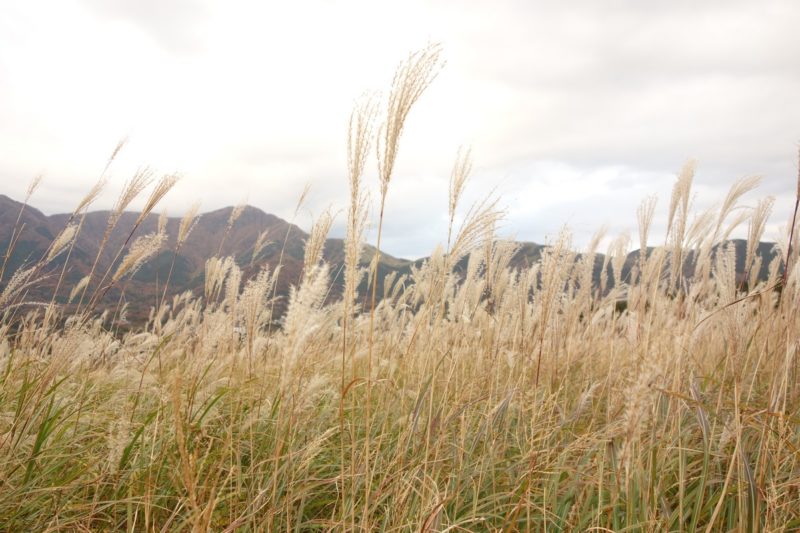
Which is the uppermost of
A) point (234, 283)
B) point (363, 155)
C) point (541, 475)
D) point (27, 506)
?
point (363, 155)

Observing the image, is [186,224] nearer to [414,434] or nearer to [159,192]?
[159,192]

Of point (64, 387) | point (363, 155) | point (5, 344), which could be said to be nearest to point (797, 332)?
point (363, 155)

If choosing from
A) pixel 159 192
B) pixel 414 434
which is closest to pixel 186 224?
pixel 159 192

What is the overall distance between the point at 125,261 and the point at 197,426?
1.17 metres

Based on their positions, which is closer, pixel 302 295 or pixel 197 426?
pixel 302 295

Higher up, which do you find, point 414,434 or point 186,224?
point 186,224

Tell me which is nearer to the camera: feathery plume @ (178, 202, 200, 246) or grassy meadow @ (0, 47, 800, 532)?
grassy meadow @ (0, 47, 800, 532)

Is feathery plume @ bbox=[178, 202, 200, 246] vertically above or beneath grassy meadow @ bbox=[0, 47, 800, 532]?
above

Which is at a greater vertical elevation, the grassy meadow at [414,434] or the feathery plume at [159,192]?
the feathery plume at [159,192]

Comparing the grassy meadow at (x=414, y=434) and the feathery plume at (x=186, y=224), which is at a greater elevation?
the feathery plume at (x=186, y=224)

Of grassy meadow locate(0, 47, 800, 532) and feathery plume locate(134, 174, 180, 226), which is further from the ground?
feathery plume locate(134, 174, 180, 226)

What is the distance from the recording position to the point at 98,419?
271 cm

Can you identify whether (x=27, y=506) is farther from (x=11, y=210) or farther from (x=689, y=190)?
(x=11, y=210)

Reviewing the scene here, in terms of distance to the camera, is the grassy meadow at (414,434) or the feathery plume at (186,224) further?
the feathery plume at (186,224)
